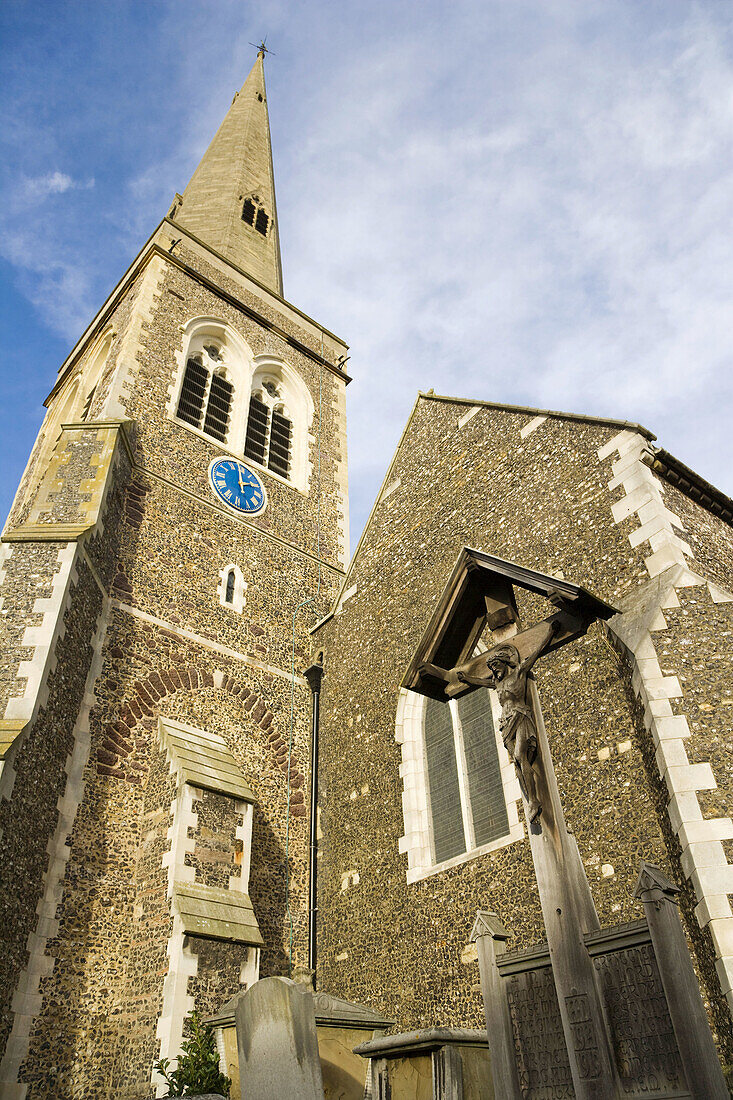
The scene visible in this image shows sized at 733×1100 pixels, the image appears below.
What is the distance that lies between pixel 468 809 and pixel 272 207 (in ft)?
69.3

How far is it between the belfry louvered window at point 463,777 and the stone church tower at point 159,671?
231 centimetres

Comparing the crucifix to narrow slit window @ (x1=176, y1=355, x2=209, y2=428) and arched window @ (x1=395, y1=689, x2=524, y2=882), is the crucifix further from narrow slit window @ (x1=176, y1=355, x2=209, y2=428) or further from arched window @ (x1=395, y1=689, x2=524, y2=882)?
narrow slit window @ (x1=176, y1=355, x2=209, y2=428)

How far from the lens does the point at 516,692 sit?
4801 mm

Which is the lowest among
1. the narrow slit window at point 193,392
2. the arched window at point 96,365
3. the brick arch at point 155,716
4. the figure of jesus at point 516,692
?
the figure of jesus at point 516,692

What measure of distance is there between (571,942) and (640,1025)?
0.45 meters

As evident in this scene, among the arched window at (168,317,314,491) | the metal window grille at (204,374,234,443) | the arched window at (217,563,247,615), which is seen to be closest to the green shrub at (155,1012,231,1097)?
the arched window at (217,563,247,615)

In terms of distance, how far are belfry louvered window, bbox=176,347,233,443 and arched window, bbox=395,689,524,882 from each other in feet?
25.6

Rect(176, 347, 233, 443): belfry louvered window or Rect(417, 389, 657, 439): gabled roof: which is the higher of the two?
Rect(176, 347, 233, 443): belfry louvered window

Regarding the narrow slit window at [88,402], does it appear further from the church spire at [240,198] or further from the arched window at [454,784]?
the arched window at [454,784]

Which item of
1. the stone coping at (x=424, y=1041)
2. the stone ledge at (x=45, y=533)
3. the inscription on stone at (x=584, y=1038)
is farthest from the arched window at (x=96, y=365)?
the inscription on stone at (x=584, y=1038)

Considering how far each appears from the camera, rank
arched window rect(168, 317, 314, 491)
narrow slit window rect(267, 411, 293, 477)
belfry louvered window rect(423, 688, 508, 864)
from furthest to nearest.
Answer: narrow slit window rect(267, 411, 293, 477)
arched window rect(168, 317, 314, 491)
belfry louvered window rect(423, 688, 508, 864)

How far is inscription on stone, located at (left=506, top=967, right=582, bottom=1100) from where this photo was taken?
13.2 ft

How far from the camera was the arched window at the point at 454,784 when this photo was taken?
8266mm

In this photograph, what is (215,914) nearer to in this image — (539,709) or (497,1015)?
(497,1015)
